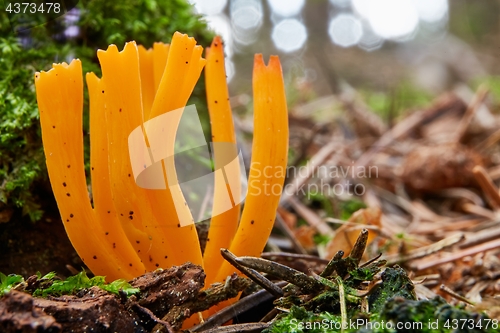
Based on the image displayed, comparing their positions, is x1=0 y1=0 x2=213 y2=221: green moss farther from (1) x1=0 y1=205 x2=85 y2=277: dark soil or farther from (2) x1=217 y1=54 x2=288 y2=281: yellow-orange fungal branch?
(2) x1=217 y1=54 x2=288 y2=281: yellow-orange fungal branch

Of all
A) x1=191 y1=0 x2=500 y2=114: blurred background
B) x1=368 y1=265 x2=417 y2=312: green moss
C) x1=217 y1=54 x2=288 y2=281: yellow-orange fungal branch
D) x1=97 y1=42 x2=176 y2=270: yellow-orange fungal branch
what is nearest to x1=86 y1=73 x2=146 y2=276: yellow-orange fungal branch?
x1=97 y1=42 x2=176 y2=270: yellow-orange fungal branch

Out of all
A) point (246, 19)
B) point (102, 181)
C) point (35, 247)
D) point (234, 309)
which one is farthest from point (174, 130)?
point (246, 19)

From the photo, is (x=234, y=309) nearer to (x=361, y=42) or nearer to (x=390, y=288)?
(x=390, y=288)

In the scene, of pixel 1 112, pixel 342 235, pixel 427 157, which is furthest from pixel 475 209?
pixel 1 112

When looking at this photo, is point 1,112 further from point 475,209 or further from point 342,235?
point 475,209

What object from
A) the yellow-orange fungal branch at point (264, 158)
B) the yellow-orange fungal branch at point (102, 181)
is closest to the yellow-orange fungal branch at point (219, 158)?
the yellow-orange fungal branch at point (264, 158)
